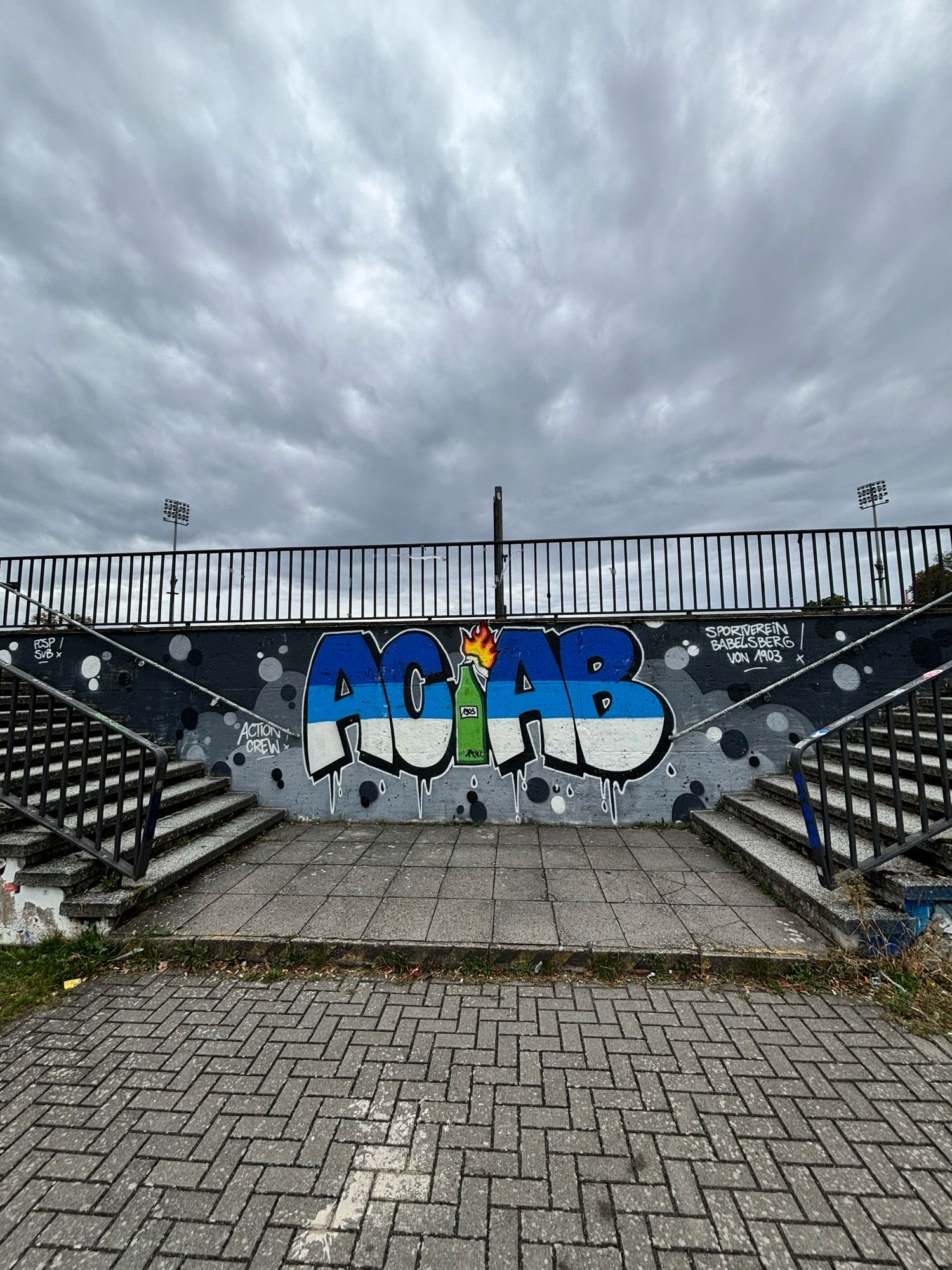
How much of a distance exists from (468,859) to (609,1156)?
3.08 metres

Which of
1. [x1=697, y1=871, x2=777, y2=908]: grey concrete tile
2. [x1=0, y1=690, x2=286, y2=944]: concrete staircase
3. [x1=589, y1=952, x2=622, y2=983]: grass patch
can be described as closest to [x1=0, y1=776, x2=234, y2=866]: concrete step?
[x1=0, y1=690, x2=286, y2=944]: concrete staircase

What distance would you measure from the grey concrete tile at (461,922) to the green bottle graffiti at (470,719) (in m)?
2.37

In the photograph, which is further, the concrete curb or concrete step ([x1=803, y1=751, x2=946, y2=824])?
concrete step ([x1=803, y1=751, x2=946, y2=824])

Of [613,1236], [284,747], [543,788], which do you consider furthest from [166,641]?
[613,1236]

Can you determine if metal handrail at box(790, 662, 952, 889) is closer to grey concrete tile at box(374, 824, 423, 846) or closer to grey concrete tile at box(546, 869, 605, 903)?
grey concrete tile at box(546, 869, 605, 903)

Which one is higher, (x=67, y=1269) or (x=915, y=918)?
(x=915, y=918)

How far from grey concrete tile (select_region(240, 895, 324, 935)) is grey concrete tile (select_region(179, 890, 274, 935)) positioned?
0.05 m

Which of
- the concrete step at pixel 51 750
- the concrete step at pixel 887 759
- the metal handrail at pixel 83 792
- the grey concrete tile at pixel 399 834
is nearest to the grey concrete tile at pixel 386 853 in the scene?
the grey concrete tile at pixel 399 834

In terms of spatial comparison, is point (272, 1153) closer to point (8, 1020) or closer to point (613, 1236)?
point (613, 1236)

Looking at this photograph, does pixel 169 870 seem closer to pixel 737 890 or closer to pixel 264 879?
pixel 264 879

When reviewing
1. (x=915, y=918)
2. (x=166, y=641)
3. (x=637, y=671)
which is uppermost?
(x=166, y=641)

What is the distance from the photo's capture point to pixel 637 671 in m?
6.26

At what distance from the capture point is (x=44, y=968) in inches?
130

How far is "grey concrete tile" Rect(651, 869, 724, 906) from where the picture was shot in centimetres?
396
